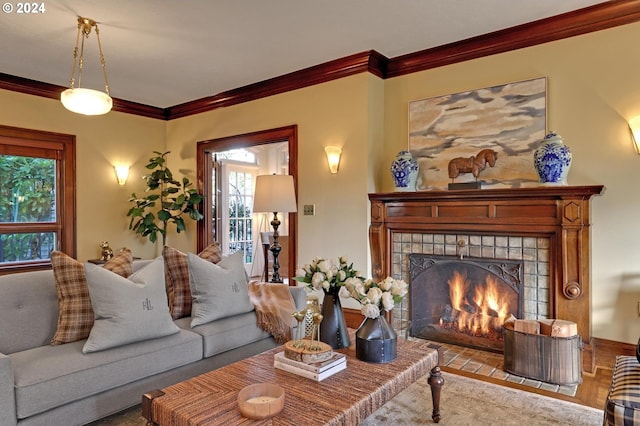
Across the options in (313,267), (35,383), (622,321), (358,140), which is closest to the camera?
(35,383)

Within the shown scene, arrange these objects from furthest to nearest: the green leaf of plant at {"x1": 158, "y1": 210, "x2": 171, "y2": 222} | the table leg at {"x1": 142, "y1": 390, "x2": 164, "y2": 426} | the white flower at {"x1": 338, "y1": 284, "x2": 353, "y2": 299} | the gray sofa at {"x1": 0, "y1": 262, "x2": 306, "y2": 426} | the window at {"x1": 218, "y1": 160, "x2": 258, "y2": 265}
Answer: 1. the window at {"x1": 218, "y1": 160, "x2": 258, "y2": 265}
2. the green leaf of plant at {"x1": 158, "y1": 210, "x2": 171, "y2": 222}
3. the white flower at {"x1": 338, "y1": 284, "x2": 353, "y2": 299}
4. the gray sofa at {"x1": 0, "y1": 262, "x2": 306, "y2": 426}
5. the table leg at {"x1": 142, "y1": 390, "x2": 164, "y2": 426}

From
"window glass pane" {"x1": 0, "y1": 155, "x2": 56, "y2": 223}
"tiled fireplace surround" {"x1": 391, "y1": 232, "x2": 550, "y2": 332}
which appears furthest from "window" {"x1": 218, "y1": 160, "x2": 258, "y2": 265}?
"tiled fireplace surround" {"x1": 391, "y1": 232, "x2": 550, "y2": 332}

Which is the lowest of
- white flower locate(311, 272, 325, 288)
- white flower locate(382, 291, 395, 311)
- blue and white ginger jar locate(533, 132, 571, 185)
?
white flower locate(382, 291, 395, 311)

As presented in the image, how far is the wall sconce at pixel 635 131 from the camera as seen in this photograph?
2.88m

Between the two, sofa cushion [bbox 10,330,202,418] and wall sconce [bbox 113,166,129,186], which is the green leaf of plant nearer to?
wall sconce [bbox 113,166,129,186]

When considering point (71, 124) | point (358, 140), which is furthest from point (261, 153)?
point (358, 140)

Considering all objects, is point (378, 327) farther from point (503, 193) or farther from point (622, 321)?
point (622, 321)

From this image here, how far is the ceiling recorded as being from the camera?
2.99 meters

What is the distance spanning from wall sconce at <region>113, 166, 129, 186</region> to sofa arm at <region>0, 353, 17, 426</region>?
4.01 metres

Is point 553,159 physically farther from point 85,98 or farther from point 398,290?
point 85,98

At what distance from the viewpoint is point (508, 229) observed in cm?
327

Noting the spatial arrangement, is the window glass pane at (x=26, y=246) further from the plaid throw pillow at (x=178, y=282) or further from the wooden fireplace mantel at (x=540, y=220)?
the wooden fireplace mantel at (x=540, y=220)

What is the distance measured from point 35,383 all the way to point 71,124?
4.05 m

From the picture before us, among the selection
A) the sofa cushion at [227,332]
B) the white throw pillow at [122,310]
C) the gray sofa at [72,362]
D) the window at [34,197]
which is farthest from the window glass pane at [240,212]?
the white throw pillow at [122,310]
